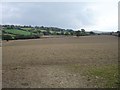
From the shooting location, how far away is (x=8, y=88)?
1227 centimetres

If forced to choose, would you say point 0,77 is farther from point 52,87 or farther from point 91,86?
point 91,86

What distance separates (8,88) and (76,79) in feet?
11.8

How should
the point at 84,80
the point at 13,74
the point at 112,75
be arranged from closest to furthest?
1. the point at 84,80
2. the point at 112,75
3. the point at 13,74

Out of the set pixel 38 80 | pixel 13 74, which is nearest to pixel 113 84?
pixel 38 80

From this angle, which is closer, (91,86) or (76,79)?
(91,86)

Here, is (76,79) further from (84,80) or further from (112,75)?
(112,75)

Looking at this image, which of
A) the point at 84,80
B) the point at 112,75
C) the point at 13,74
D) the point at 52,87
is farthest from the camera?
the point at 13,74

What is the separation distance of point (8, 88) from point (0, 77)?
2.51m

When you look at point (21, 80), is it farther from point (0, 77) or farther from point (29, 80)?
point (0, 77)

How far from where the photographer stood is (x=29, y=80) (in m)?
13.8

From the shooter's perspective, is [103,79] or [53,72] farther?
[53,72]

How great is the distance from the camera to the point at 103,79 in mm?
13578

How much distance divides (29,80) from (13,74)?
211 cm

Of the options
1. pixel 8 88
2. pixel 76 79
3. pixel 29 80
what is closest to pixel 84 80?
pixel 76 79
